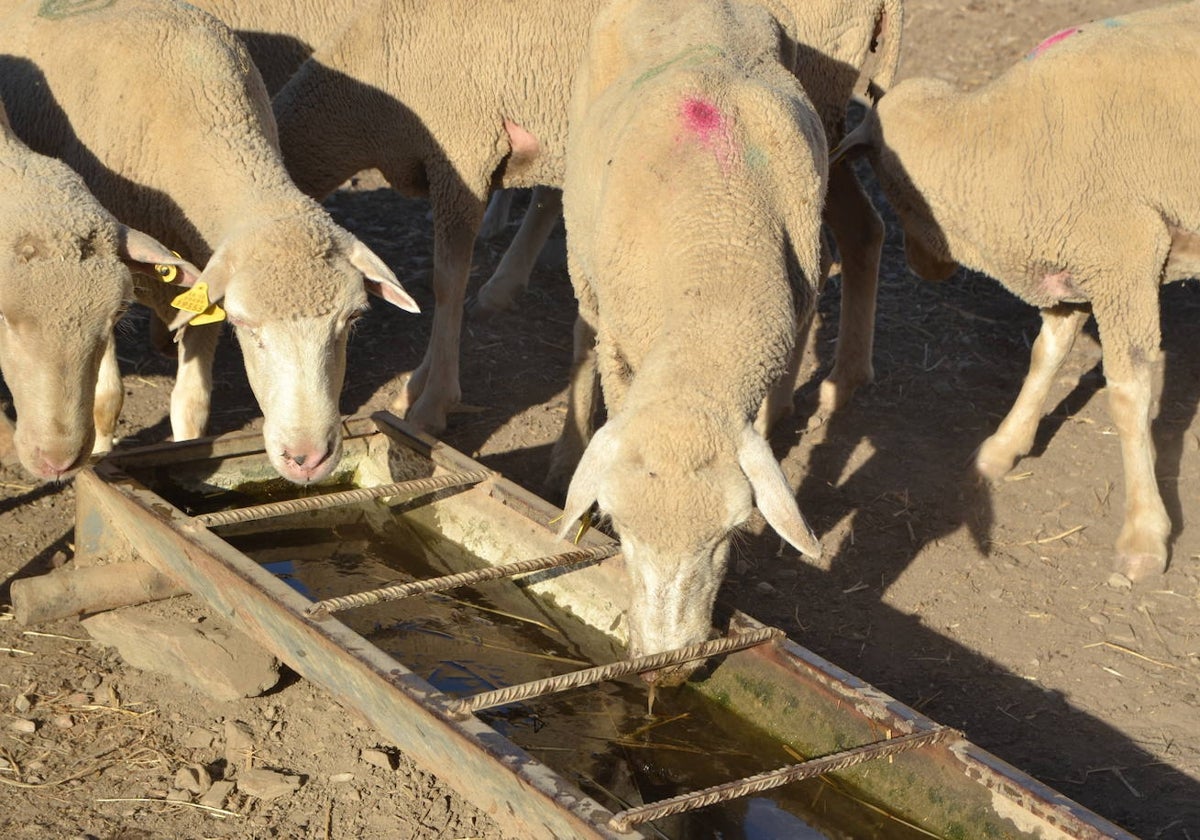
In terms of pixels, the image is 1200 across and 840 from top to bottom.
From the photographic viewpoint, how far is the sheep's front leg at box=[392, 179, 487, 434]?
19.9ft

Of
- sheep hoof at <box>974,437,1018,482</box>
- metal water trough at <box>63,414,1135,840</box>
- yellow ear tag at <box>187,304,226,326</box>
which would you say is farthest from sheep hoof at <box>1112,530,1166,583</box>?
yellow ear tag at <box>187,304,226,326</box>

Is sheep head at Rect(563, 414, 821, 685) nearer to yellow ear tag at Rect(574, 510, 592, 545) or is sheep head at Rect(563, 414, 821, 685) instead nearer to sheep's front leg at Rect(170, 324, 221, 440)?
yellow ear tag at Rect(574, 510, 592, 545)

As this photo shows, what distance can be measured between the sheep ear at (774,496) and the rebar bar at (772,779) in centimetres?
47

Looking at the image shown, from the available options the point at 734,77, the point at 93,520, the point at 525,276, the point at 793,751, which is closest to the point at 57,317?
the point at 93,520

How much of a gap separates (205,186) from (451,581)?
5.52ft

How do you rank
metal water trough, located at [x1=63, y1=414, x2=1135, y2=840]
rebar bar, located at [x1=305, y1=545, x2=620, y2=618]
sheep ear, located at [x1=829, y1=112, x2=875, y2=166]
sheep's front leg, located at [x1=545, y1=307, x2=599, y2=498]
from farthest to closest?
sheep ear, located at [x1=829, y1=112, x2=875, y2=166]
sheep's front leg, located at [x1=545, y1=307, x2=599, y2=498]
rebar bar, located at [x1=305, y1=545, x2=620, y2=618]
metal water trough, located at [x1=63, y1=414, x2=1135, y2=840]

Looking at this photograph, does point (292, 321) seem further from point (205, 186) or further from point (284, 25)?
point (284, 25)

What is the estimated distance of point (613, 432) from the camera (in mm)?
3615

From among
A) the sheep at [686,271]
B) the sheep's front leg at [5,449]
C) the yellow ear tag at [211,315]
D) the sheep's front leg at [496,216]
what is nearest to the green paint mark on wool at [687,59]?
the sheep at [686,271]

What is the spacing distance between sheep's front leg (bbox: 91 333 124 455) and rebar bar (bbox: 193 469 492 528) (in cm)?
120

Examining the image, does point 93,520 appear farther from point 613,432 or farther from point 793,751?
point 793,751

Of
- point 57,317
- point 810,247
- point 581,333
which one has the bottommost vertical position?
point 581,333

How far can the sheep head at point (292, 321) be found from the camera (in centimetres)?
426

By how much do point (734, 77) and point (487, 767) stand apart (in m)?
2.36
